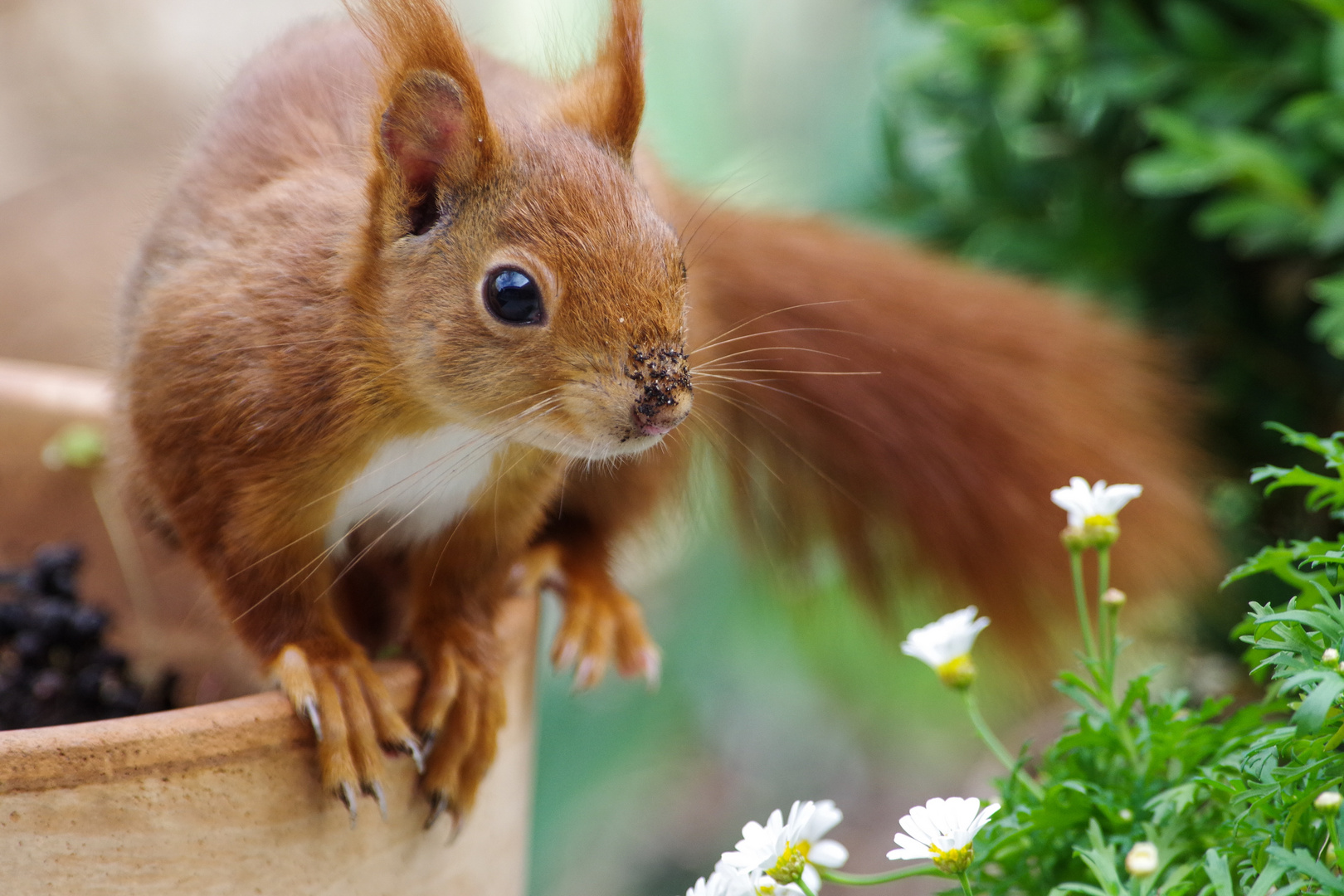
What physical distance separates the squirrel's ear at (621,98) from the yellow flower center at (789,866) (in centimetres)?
41

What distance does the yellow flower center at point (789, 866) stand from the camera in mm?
586

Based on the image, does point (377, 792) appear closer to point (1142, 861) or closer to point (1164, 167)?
point (1142, 861)

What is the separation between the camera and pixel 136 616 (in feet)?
3.75

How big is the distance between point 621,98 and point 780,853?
44 cm

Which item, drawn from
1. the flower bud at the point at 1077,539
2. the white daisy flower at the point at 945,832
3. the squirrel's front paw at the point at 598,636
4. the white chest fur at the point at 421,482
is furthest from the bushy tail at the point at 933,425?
the white daisy flower at the point at 945,832

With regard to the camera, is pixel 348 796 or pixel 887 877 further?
pixel 348 796

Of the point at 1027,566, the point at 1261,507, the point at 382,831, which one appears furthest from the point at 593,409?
the point at 1261,507

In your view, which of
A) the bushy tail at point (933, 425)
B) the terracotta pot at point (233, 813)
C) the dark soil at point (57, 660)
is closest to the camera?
the terracotta pot at point (233, 813)

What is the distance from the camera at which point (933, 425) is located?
1092 mm

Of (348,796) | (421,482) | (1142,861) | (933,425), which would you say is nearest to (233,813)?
(348,796)

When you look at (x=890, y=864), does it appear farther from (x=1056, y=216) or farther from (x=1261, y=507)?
(x=1056, y=216)

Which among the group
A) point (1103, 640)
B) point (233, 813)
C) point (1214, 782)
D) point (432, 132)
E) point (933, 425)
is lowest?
point (233, 813)

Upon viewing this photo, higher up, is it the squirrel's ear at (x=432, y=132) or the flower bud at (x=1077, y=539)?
the squirrel's ear at (x=432, y=132)

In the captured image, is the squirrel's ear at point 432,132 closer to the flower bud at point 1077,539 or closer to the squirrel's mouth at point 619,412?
the squirrel's mouth at point 619,412
